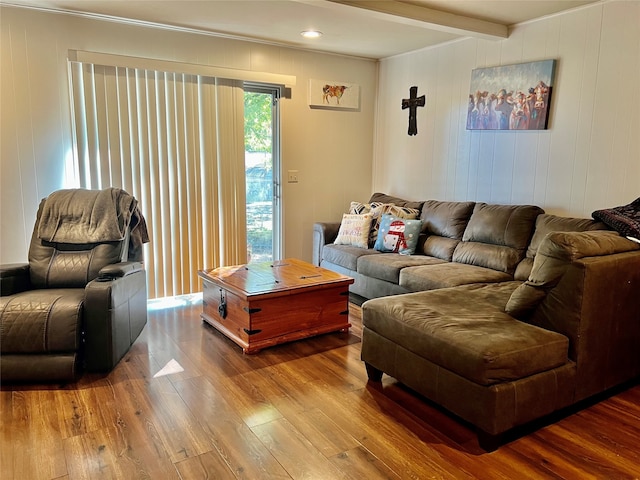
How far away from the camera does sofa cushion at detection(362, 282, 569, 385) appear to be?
204cm

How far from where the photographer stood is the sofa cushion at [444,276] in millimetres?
3299

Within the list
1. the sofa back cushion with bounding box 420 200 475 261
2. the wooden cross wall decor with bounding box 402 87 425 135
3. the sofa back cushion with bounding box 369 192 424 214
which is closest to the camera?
the sofa back cushion with bounding box 420 200 475 261

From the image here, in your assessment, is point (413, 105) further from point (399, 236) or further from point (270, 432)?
point (270, 432)

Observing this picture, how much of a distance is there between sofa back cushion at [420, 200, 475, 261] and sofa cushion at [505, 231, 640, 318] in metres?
1.59

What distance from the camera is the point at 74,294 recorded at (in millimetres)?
2779

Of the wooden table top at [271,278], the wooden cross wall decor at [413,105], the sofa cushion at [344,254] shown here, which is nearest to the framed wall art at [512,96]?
the wooden cross wall decor at [413,105]

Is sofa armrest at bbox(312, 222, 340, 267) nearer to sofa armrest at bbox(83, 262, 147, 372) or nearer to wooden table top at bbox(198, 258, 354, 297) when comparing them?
wooden table top at bbox(198, 258, 354, 297)

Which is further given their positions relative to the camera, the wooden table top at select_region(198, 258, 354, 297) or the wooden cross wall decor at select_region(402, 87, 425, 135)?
the wooden cross wall decor at select_region(402, 87, 425, 135)

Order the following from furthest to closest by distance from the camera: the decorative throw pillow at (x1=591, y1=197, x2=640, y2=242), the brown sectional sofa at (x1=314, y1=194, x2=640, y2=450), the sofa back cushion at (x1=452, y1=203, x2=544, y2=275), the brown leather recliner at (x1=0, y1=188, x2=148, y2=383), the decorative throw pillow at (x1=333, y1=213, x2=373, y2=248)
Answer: the decorative throw pillow at (x1=333, y1=213, x2=373, y2=248)
the sofa back cushion at (x1=452, y1=203, x2=544, y2=275)
the decorative throw pillow at (x1=591, y1=197, x2=640, y2=242)
the brown leather recliner at (x1=0, y1=188, x2=148, y2=383)
the brown sectional sofa at (x1=314, y1=194, x2=640, y2=450)

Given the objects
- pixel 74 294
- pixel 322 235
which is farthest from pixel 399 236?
pixel 74 294

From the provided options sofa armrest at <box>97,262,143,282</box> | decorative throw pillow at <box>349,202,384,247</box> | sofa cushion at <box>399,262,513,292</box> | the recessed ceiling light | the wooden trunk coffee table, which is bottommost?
the wooden trunk coffee table

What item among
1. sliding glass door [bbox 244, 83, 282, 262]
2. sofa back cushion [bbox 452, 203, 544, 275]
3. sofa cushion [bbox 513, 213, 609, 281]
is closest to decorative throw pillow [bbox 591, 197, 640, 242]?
sofa cushion [bbox 513, 213, 609, 281]

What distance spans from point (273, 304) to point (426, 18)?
2289mm

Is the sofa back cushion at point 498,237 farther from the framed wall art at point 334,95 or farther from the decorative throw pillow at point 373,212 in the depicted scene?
the framed wall art at point 334,95
